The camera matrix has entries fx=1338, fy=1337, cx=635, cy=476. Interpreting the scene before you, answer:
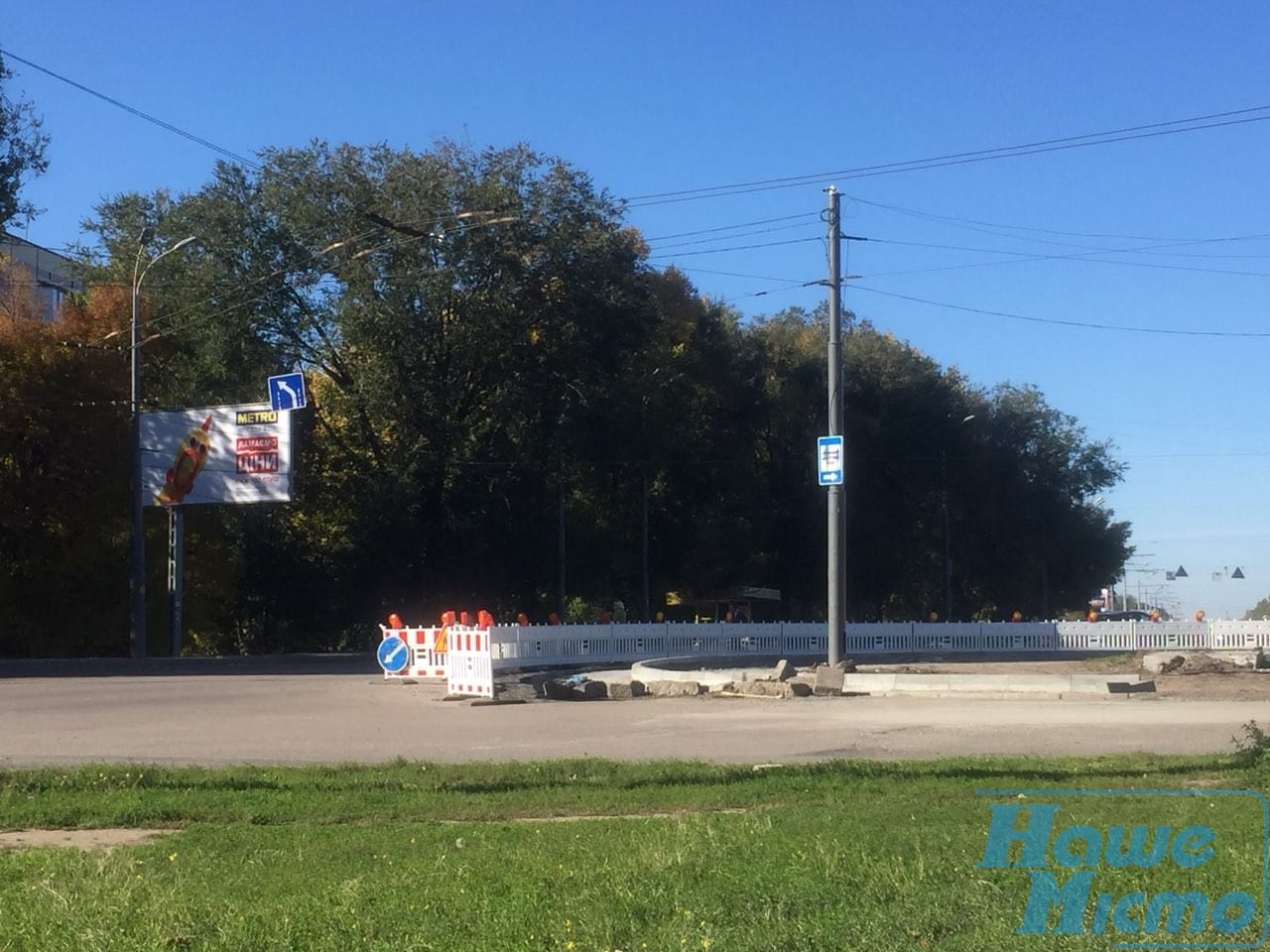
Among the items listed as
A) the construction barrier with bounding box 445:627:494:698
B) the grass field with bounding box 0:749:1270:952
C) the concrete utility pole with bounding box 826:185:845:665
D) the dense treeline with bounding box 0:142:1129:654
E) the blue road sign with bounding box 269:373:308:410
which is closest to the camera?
the grass field with bounding box 0:749:1270:952

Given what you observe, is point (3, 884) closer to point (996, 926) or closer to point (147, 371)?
point (996, 926)

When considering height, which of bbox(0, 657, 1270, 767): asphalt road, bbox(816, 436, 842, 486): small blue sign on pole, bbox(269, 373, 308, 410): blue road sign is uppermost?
bbox(269, 373, 308, 410): blue road sign

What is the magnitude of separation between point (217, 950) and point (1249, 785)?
26.4ft

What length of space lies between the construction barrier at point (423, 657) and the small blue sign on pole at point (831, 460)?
8.36 meters

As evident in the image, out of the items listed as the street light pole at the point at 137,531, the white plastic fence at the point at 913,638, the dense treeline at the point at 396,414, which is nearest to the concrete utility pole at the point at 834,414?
the white plastic fence at the point at 913,638

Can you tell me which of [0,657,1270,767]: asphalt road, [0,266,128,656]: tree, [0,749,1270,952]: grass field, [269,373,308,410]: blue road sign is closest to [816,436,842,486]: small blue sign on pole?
[0,657,1270,767]: asphalt road

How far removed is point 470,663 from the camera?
23.6 meters

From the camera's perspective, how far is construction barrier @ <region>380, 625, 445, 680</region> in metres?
27.1

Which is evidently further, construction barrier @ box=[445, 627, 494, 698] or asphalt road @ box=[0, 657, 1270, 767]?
construction barrier @ box=[445, 627, 494, 698]

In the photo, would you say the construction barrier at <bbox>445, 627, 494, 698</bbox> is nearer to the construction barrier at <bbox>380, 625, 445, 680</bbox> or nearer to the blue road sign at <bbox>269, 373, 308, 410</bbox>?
the construction barrier at <bbox>380, 625, 445, 680</bbox>

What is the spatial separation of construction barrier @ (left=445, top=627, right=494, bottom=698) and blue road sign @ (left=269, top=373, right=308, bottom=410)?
1421 cm

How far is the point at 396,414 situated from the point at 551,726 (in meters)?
31.0

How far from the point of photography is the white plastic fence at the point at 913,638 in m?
36.1

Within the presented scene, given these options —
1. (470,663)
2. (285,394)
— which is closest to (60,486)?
(285,394)
